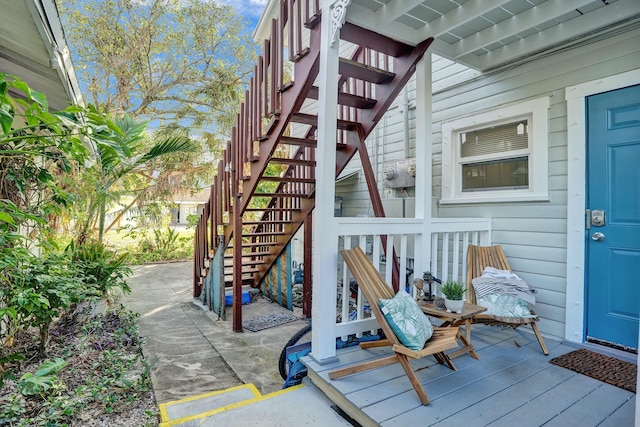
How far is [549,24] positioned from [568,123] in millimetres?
853

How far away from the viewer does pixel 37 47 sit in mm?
2369

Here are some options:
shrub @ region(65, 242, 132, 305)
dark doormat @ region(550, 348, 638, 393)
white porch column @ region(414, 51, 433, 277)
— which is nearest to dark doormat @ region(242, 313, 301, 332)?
shrub @ region(65, 242, 132, 305)

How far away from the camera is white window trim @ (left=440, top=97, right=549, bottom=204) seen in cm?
307

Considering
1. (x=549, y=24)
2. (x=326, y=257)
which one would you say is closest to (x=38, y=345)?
(x=326, y=257)

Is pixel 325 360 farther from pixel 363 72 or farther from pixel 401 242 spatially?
pixel 363 72

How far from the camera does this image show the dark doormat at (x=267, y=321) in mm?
4344

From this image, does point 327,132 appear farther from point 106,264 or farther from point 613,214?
point 106,264

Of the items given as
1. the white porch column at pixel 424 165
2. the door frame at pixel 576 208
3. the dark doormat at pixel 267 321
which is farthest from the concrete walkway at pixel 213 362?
the door frame at pixel 576 208

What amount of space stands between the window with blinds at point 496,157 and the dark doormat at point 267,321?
2.84m

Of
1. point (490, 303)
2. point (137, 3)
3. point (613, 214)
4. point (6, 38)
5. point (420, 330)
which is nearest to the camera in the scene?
point (420, 330)

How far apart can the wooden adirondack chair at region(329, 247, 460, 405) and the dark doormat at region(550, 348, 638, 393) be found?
0.93 metres

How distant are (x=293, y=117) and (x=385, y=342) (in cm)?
223

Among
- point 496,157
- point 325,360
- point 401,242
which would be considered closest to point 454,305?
point 401,242

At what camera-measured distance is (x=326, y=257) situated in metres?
2.42
